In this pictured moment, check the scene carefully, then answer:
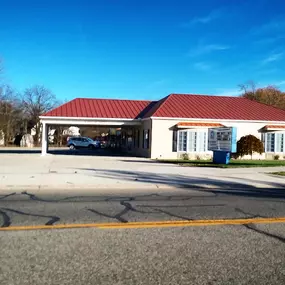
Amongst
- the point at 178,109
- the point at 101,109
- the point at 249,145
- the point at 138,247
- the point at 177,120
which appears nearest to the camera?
the point at 138,247

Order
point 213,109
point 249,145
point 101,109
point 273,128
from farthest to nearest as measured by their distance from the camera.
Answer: point 101,109
point 213,109
point 273,128
point 249,145

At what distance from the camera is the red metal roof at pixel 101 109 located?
31016 millimetres

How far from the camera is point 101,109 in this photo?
32719 millimetres

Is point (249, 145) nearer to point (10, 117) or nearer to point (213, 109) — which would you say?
point (213, 109)

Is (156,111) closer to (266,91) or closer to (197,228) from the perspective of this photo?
(197,228)

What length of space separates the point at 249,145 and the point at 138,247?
24974 mm

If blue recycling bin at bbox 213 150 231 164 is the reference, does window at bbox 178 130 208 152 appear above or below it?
above

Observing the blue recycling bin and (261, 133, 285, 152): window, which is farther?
(261, 133, 285, 152): window

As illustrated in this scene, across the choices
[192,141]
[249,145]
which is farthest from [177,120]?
[249,145]

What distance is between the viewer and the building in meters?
29.2

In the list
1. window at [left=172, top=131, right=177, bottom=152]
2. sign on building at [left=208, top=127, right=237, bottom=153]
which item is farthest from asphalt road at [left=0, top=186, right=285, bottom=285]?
window at [left=172, top=131, right=177, bottom=152]

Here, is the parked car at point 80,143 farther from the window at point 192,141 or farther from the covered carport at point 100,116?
the window at point 192,141

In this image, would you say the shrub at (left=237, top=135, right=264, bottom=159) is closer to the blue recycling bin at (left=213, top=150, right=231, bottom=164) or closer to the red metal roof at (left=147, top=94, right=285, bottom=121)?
the red metal roof at (left=147, top=94, right=285, bottom=121)

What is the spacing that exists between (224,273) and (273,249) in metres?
1.38
